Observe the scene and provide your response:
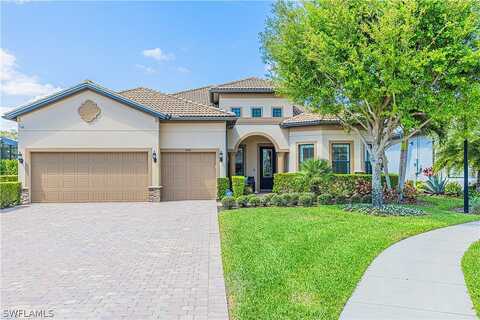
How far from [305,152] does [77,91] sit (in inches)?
486

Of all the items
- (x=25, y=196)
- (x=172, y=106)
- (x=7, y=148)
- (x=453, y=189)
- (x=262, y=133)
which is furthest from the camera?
(x=7, y=148)

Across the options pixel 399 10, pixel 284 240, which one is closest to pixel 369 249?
pixel 284 240

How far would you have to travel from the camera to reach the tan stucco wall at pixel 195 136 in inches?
687

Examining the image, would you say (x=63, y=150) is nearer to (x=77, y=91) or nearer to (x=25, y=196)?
(x=25, y=196)

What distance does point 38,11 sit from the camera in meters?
12.9

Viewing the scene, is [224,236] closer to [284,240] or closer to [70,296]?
[284,240]

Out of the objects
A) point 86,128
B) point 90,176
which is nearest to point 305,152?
point 90,176

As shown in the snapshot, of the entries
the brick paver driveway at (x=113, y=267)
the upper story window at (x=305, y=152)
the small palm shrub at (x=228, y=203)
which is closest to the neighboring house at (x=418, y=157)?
the upper story window at (x=305, y=152)

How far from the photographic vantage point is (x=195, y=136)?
57.6 ft

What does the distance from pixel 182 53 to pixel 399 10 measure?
1224 cm

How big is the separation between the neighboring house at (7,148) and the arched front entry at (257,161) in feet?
57.2

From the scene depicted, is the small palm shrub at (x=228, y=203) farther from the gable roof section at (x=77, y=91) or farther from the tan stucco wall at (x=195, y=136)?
the gable roof section at (x=77, y=91)

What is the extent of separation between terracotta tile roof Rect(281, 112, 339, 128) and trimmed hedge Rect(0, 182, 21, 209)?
13998 mm

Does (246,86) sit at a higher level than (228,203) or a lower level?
higher
